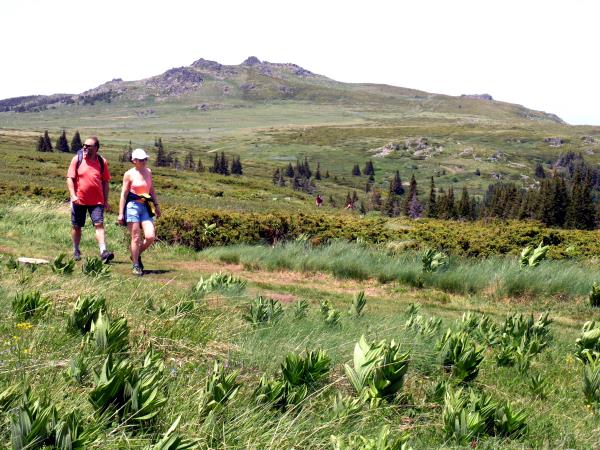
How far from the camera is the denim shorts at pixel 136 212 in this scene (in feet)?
33.3

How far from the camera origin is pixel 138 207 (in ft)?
33.4

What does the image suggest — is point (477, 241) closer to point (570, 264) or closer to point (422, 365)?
point (570, 264)

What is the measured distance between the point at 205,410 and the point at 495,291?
9.35 metres

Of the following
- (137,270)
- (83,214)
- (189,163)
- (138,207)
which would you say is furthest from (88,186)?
(189,163)

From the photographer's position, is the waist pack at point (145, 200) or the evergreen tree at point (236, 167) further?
the evergreen tree at point (236, 167)

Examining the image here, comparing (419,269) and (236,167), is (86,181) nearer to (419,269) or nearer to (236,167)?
(419,269)

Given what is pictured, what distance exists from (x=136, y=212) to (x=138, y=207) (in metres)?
0.10

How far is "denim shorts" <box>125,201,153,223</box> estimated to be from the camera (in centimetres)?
1015

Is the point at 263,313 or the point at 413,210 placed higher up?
the point at 263,313

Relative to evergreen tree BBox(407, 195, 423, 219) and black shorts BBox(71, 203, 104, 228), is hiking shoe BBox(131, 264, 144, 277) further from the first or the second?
evergreen tree BBox(407, 195, 423, 219)

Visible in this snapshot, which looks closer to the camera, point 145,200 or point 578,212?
point 145,200

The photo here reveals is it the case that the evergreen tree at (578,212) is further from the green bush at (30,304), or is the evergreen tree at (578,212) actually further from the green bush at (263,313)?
the green bush at (30,304)

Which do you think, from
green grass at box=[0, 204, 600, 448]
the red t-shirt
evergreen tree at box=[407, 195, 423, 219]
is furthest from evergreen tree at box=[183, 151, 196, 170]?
green grass at box=[0, 204, 600, 448]

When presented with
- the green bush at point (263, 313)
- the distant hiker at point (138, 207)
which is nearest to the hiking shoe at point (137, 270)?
the distant hiker at point (138, 207)
